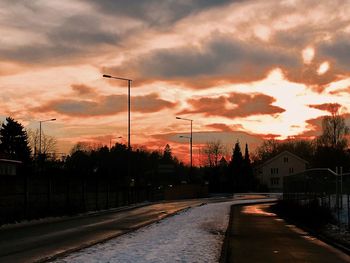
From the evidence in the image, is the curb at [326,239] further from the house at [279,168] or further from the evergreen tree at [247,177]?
the house at [279,168]

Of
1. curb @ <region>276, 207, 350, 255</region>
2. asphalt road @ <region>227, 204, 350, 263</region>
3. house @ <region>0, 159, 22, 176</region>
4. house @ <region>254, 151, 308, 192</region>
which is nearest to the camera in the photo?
asphalt road @ <region>227, 204, 350, 263</region>

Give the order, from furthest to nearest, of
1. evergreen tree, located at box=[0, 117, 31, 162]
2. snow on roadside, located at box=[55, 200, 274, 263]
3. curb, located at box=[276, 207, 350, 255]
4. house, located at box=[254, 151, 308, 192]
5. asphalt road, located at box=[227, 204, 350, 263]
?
house, located at box=[254, 151, 308, 192] < evergreen tree, located at box=[0, 117, 31, 162] < curb, located at box=[276, 207, 350, 255] < asphalt road, located at box=[227, 204, 350, 263] < snow on roadside, located at box=[55, 200, 274, 263]

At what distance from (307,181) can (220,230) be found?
44.3 feet

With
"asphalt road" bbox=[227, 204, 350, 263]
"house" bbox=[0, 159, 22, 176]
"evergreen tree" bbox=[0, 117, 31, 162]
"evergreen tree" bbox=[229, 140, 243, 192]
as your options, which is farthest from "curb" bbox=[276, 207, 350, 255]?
"evergreen tree" bbox=[229, 140, 243, 192]

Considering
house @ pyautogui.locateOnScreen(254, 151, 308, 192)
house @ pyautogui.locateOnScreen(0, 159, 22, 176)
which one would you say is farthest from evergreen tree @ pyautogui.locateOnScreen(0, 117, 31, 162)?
house @ pyautogui.locateOnScreen(254, 151, 308, 192)

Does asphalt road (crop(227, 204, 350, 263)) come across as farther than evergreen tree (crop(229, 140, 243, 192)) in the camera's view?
No

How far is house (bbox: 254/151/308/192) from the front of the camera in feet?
461

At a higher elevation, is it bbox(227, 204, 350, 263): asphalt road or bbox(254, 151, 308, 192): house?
bbox(254, 151, 308, 192): house

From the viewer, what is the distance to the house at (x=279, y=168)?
140 meters

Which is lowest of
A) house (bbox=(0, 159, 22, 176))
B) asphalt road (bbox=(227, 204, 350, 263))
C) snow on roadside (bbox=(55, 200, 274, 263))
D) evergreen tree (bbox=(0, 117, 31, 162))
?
asphalt road (bbox=(227, 204, 350, 263))

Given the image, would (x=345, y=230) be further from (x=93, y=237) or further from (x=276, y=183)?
(x=276, y=183)

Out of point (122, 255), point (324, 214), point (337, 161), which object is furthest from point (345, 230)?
point (337, 161)

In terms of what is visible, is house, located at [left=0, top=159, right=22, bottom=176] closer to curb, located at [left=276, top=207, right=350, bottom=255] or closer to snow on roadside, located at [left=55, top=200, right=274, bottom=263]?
curb, located at [left=276, top=207, right=350, bottom=255]

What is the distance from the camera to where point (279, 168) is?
143125mm
